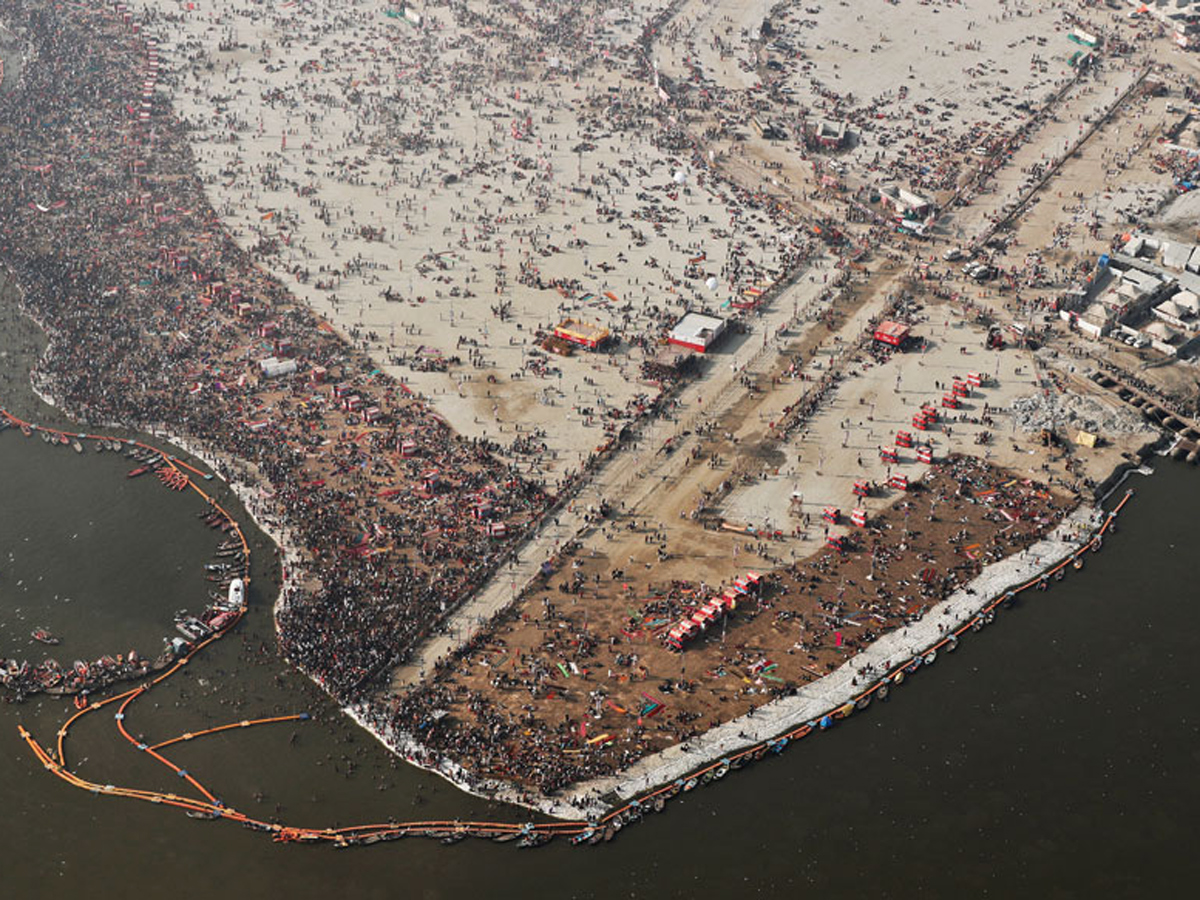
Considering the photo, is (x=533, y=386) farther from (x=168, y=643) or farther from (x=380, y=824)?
(x=380, y=824)

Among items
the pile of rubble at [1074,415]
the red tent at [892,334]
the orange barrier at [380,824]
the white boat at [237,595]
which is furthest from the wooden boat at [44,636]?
the pile of rubble at [1074,415]

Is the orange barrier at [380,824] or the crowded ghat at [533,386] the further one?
the crowded ghat at [533,386]

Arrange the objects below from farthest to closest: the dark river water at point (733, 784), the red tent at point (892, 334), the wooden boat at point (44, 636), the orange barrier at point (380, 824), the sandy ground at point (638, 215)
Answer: the red tent at point (892, 334) < the sandy ground at point (638, 215) < the wooden boat at point (44, 636) < the orange barrier at point (380, 824) < the dark river water at point (733, 784)

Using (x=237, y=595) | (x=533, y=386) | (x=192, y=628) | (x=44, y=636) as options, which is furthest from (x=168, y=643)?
(x=533, y=386)

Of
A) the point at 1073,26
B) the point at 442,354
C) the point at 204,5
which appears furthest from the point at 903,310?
the point at 204,5

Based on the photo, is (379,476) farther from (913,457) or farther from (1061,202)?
(1061,202)

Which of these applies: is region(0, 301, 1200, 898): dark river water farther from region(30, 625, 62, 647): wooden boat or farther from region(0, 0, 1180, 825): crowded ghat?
region(0, 0, 1180, 825): crowded ghat

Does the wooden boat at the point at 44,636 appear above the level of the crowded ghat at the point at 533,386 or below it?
below

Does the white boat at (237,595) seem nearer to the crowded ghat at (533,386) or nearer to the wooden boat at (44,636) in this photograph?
the crowded ghat at (533,386)
